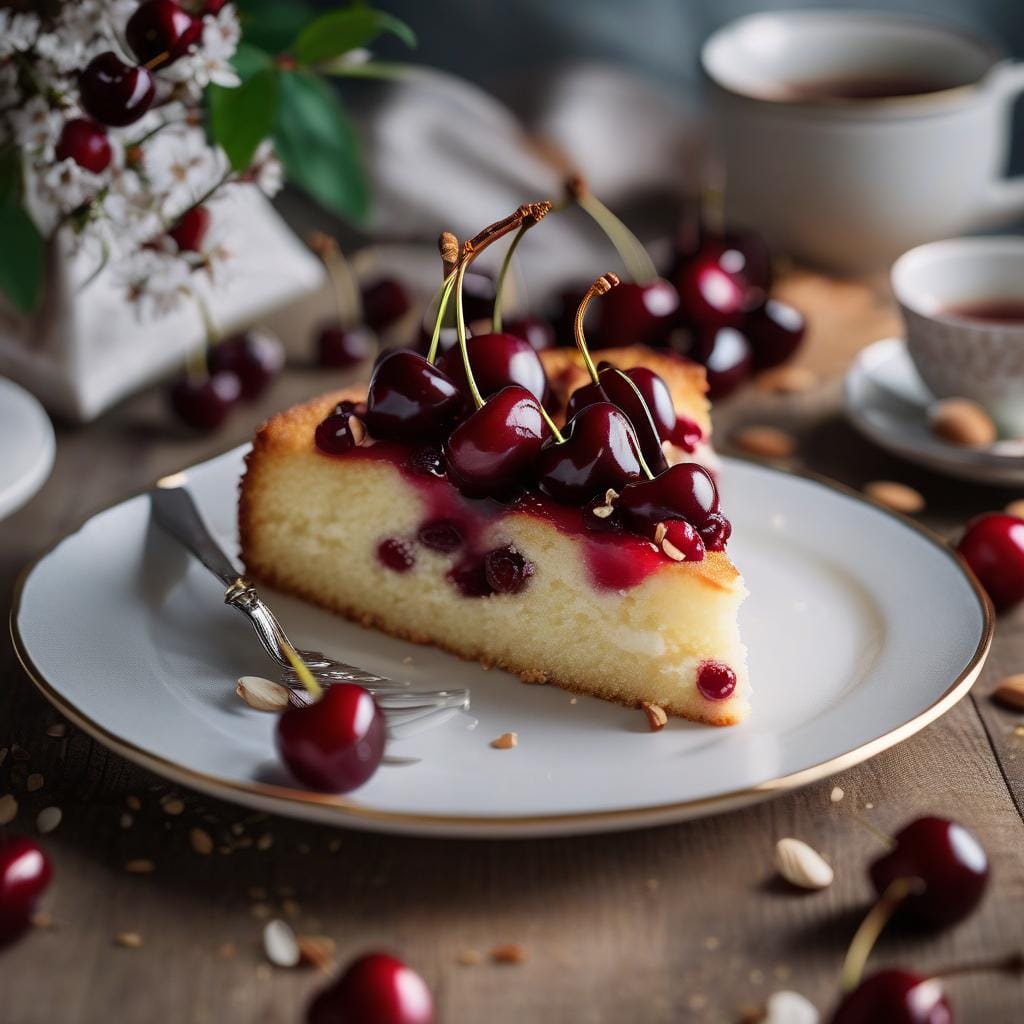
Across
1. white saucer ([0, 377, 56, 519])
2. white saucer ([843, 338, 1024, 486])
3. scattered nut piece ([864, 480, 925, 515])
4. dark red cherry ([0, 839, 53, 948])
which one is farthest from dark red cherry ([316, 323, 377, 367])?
dark red cherry ([0, 839, 53, 948])

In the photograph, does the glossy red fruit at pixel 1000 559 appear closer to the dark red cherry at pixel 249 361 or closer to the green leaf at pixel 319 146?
the green leaf at pixel 319 146

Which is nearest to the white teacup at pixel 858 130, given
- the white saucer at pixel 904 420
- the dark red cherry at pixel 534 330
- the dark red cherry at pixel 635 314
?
the white saucer at pixel 904 420

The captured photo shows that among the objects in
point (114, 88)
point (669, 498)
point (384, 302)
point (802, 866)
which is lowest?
point (384, 302)

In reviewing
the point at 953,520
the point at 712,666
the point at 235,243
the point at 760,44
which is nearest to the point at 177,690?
the point at 712,666

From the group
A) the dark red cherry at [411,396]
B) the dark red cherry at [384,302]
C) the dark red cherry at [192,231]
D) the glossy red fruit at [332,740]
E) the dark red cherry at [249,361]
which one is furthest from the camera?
the dark red cherry at [384,302]

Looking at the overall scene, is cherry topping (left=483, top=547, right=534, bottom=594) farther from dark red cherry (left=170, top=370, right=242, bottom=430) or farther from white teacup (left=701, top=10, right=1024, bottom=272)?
white teacup (left=701, top=10, right=1024, bottom=272)

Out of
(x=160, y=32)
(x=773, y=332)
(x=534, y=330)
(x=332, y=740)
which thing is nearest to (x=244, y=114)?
(x=160, y=32)

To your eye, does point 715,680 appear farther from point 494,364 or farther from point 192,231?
point 192,231
